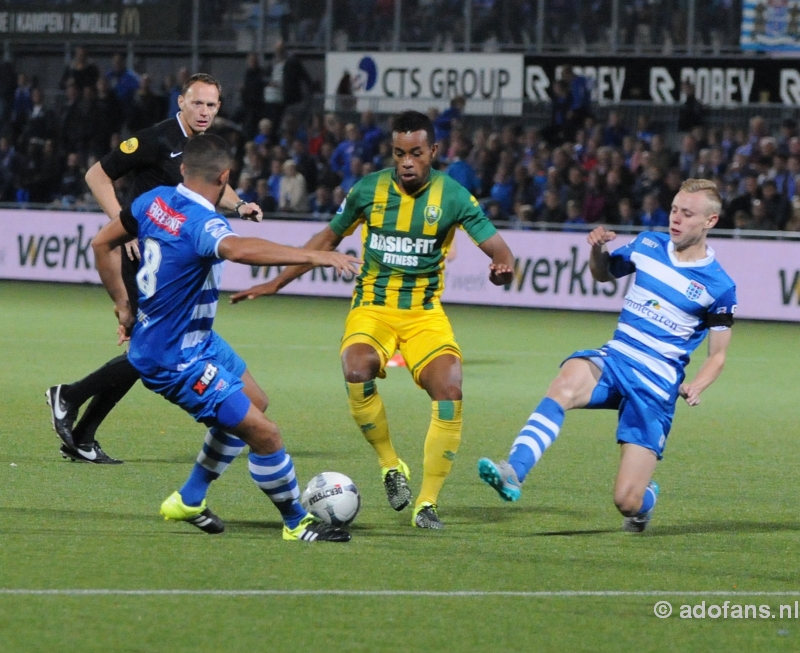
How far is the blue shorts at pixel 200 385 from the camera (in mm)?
6371

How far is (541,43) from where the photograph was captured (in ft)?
82.1

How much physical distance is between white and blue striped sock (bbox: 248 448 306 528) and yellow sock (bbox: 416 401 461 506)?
717mm

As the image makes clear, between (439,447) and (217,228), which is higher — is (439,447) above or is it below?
below

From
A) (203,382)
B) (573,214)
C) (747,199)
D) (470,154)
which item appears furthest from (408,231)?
(470,154)

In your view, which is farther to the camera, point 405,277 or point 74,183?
point 74,183

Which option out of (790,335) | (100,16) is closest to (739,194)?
(790,335)

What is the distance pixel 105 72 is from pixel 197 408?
23404mm

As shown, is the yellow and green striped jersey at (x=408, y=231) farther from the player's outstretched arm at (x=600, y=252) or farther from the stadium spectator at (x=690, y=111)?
the stadium spectator at (x=690, y=111)

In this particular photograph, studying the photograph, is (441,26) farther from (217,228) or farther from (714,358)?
(217,228)

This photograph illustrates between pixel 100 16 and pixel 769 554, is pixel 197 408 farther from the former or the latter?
pixel 100 16

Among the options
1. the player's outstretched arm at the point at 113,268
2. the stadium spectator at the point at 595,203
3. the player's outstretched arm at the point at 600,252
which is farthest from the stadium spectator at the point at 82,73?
the player's outstretched arm at the point at 600,252

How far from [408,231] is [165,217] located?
59.9 inches

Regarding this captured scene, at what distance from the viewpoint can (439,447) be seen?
23.3ft

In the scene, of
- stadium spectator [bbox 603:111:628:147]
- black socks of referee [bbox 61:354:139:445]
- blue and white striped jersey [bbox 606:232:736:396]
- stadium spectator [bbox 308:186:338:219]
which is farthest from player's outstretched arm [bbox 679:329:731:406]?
stadium spectator [bbox 603:111:628:147]
